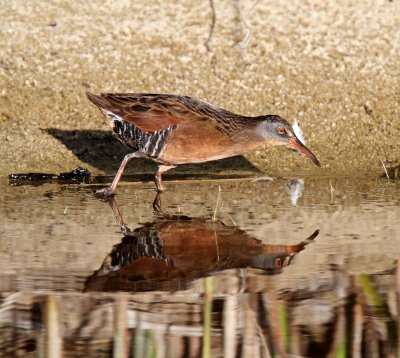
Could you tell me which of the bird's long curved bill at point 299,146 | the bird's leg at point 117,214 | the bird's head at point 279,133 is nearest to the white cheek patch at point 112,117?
the bird's leg at point 117,214

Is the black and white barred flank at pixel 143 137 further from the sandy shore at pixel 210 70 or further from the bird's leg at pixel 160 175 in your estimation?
the sandy shore at pixel 210 70

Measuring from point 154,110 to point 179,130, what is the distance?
0.27 metres

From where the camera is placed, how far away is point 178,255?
6.53m

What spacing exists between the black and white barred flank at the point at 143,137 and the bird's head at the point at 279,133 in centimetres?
82

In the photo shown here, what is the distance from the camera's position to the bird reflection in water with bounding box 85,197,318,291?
19.5 ft

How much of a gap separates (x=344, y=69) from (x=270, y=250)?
16.4 feet

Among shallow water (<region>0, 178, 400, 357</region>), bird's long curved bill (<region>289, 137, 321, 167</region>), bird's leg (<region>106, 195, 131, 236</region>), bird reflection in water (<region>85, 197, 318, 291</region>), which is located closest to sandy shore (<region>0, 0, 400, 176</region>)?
bird's long curved bill (<region>289, 137, 321, 167</region>)

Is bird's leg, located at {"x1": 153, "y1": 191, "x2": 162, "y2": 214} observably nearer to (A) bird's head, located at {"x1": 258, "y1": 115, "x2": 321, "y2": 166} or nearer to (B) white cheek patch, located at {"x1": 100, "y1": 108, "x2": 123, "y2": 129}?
(B) white cheek patch, located at {"x1": 100, "y1": 108, "x2": 123, "y2": 129}

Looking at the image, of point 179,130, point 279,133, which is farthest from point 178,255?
point 279,133

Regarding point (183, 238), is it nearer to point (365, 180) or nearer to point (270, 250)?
point (270, 250)

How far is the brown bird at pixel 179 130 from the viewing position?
28.0ft

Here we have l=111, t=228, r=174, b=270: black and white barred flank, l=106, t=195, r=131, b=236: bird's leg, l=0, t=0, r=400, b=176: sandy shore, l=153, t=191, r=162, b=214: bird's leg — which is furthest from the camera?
l=0, t=0, r=400, b=176: sandy shore

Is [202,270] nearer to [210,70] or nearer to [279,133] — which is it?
[279,133]

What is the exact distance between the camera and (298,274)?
6141mm
